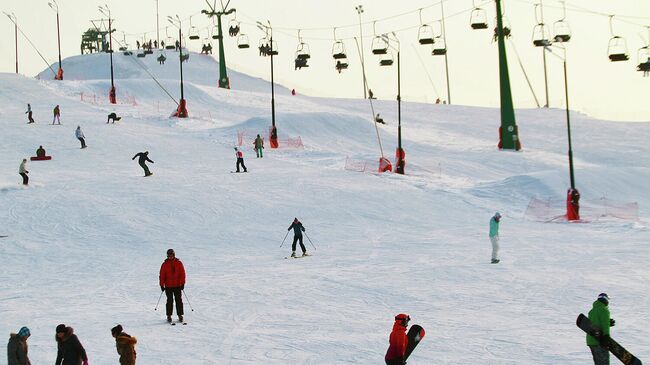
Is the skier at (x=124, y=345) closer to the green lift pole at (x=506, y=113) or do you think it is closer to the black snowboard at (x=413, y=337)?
the black snowboard at (x=413, y=337)

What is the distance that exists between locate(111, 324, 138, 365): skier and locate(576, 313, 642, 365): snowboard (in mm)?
5555

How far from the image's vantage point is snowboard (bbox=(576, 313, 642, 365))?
38.5 ft

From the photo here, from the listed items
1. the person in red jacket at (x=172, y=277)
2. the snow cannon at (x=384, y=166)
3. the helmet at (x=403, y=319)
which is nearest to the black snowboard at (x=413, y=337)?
the helmet at (x=403, y=319)

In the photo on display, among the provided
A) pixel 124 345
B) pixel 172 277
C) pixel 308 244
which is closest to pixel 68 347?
pixel 124 345

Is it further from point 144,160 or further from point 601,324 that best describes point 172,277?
point 144,160

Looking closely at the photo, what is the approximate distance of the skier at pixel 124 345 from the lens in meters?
11.7

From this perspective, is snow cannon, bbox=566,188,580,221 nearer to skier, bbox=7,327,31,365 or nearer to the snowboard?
the snowboard

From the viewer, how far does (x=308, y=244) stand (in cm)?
2738

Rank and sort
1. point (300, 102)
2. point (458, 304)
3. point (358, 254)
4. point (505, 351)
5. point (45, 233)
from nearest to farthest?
point (505, 351) → point (458, 304) → point (358, 254) → point (45, 233) → point (300, 102)

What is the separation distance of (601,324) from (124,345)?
5924 millimetres

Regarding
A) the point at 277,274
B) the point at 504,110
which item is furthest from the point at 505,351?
the point at 504,110

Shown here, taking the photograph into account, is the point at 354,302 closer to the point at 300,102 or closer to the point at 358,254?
the point at 358,254

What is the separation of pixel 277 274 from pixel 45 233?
9.32 metres

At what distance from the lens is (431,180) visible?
3909cm
